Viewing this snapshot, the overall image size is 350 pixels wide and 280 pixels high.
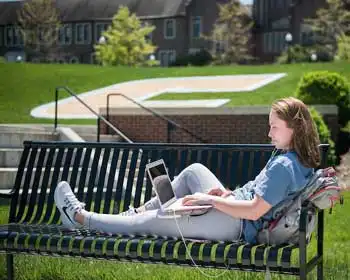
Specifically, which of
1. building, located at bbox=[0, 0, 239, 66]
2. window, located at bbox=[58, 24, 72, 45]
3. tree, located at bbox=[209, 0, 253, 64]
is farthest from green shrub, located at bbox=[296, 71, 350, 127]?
building, located at bbox=[0, 0, 239, 66]

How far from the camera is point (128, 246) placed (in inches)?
187

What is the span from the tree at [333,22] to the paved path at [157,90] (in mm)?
20672

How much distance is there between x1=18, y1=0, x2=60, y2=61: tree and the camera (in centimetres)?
3253

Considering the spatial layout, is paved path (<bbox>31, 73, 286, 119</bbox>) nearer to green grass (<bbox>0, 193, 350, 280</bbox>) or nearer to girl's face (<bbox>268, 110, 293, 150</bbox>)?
green grass (<bbox>0, 193, 350, 280</bbox>)

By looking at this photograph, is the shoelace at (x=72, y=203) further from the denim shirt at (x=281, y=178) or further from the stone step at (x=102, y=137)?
the stone step at (x=102, y=137)

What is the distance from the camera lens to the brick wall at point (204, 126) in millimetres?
14469

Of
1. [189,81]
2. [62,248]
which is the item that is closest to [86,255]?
[62,248]

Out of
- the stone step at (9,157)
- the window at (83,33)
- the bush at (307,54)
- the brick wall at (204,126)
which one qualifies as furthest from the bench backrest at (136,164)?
the window at (83,33)

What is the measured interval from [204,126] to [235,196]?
10.1m

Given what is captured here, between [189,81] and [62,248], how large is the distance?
18.7 meters

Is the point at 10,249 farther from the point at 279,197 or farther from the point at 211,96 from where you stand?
the point at 211,96

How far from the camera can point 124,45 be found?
4316 centimetres

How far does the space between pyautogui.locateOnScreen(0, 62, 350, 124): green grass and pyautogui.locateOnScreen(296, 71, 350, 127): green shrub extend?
283 centimetres

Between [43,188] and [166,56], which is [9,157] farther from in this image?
[166,56]
